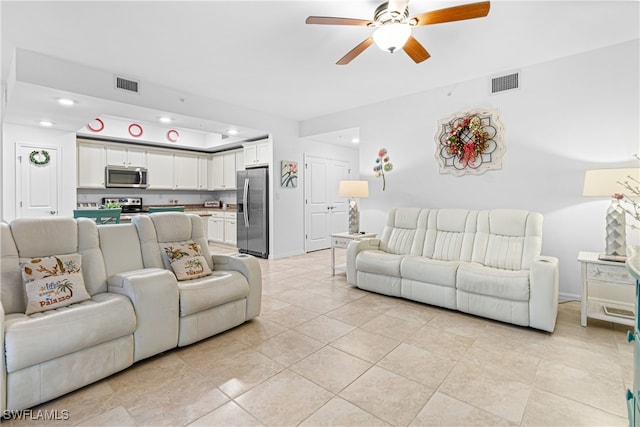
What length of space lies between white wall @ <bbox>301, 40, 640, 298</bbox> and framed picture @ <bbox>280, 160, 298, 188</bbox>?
8.09 feet

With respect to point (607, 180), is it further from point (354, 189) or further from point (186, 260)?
point (186, 260)

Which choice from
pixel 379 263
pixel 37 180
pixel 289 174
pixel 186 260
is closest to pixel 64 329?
pixel 186 260

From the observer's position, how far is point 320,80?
159 inches

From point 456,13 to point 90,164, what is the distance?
A: 660cm

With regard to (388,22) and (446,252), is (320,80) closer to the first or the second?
(388,22)

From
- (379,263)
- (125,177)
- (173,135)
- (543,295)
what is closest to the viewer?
(543,295)

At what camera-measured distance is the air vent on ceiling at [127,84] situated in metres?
3.77

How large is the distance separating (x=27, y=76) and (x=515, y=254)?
5264mm

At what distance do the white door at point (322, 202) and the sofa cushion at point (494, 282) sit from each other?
3.84 m

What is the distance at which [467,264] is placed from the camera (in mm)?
3244

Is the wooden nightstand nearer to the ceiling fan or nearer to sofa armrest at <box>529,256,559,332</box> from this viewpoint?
sofa armrest at <box>529,256,559,332</box>

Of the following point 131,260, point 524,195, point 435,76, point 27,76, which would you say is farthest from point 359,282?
point 27,76

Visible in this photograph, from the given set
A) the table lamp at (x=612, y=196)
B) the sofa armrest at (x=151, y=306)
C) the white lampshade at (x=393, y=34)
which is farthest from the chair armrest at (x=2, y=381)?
the table lamp at (x=612, y=196)

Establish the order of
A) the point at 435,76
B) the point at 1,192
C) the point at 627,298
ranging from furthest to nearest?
1. the point at 1,192
2. the point at 435,76
3. the point at 627,298
